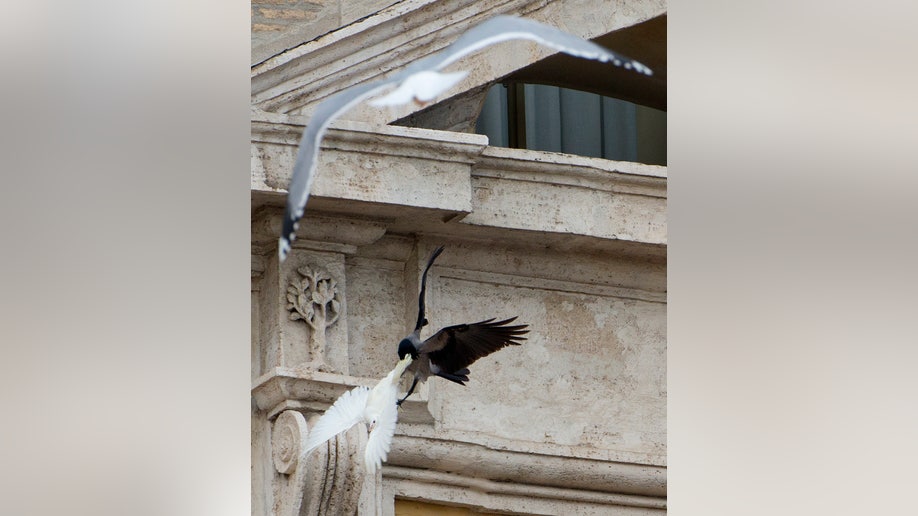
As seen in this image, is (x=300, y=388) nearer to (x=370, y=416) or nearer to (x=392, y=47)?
(x=370, y=416)

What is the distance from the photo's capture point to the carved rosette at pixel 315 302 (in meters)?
5.85

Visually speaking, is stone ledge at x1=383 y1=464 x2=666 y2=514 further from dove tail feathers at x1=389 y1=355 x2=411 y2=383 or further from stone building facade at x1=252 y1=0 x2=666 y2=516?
dove tail feathers at x1=389 y1=355 x2=411 y2=383

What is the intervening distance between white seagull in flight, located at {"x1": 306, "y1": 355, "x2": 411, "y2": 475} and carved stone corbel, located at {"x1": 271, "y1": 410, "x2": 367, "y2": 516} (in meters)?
0.02

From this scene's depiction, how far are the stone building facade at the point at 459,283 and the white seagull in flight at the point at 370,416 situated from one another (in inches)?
1.3

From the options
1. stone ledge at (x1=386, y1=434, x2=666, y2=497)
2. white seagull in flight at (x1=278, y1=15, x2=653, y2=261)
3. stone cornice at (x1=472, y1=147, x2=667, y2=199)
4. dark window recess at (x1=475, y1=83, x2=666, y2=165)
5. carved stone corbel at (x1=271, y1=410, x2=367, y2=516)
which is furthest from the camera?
dark window recess at (x1=475, y1=83, x2=666, y2=165)

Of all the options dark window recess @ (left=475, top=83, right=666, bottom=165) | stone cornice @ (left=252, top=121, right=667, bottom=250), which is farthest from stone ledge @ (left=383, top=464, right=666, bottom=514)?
dark window recess @ (left=475, top=83, right=666, bottom=165)

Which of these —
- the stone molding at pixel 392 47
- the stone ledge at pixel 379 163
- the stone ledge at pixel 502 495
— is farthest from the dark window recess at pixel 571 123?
the stone ledge at pixel 502 495

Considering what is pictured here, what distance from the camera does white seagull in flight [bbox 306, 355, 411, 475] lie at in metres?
5.68

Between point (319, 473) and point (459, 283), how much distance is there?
78cm

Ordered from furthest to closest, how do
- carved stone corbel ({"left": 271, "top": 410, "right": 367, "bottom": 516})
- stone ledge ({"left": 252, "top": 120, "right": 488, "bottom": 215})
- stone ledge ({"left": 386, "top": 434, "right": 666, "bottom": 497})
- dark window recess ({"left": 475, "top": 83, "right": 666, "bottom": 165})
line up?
1. dark window recess ({"left": 475, "top": 83, "right": 666, "bottom": 165})
2. stone ledge ({"left": 386, "top": 434, "right": 666, "bottom": 497})
3. stone ledge ({"left": 252, "top": 120, "right": 488, "bottom": 215})
4. carved stone corbel ({"left": 271, "top": 410, "right": 367, "bottom": 516})

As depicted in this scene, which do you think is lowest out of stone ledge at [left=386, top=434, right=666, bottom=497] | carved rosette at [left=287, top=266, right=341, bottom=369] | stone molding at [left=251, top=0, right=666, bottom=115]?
stone ledge at [left=386, top=434, right=666, bottom=497]
